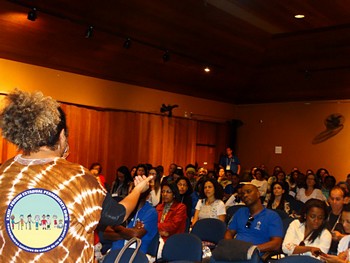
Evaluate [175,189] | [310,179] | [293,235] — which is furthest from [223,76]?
[293,235]

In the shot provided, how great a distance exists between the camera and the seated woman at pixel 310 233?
4355 mm

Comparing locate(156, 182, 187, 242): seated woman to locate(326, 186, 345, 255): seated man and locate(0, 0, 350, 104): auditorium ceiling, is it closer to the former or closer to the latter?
locate(326, 186, 345, 255): seated man

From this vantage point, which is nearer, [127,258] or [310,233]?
[127,258]

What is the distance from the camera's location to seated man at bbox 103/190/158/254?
452 centimetres

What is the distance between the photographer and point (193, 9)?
9.12 metres

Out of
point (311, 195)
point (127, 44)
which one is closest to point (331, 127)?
point (311, 195)

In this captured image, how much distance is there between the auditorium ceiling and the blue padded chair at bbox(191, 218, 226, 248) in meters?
4.63

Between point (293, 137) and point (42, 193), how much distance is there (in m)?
12.9

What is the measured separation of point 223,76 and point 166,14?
172 inches

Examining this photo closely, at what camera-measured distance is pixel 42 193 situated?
1.72 m

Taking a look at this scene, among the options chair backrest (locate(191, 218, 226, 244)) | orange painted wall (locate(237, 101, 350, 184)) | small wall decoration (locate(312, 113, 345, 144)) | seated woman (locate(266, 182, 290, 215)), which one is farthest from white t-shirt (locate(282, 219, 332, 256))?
small wall decoration (locate(312, 113, 345, 144))

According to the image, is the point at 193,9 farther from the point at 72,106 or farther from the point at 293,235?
the point at 293,235

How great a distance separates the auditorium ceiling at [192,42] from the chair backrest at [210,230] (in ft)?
15.2

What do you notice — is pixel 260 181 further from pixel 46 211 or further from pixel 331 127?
pixel 46 211
